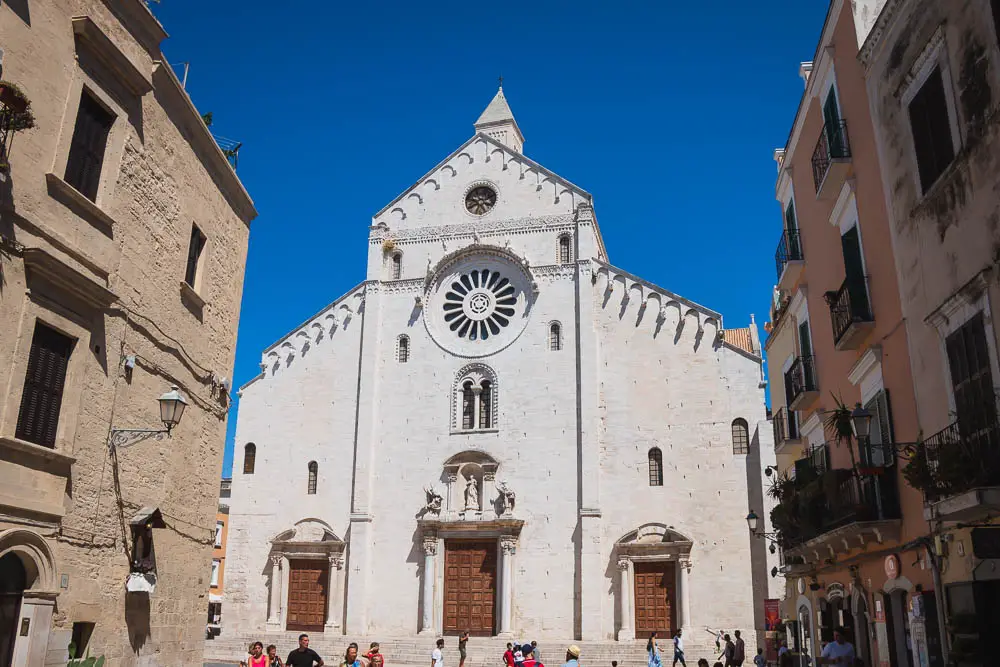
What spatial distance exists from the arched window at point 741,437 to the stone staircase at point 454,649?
19.3ft

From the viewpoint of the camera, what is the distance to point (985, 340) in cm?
Answer: 885

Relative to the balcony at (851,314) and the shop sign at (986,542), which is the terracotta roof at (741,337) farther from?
the shop sign at (986,542)

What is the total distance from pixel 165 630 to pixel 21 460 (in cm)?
431

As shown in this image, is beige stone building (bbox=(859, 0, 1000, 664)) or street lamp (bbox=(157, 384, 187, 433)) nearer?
beige stone building (bbox=(859, 0, 1000, 664))

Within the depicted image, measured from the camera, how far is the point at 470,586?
94.3 feet

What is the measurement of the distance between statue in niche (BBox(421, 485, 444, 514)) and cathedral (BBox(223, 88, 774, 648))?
70mm

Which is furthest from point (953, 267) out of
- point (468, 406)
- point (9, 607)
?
point (468, 406)

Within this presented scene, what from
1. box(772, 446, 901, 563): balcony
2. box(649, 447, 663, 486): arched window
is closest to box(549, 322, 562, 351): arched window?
box(649, 447, 663, 486): arched window

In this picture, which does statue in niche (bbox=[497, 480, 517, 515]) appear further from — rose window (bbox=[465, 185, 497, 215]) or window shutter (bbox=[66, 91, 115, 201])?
window shutter (bbox=[66, 91, 115, 201])

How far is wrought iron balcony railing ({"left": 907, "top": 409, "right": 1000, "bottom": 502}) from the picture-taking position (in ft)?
27.0

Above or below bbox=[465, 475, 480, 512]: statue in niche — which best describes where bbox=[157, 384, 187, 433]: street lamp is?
below

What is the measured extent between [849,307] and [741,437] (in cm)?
1579

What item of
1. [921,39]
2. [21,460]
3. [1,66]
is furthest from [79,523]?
[921,39]

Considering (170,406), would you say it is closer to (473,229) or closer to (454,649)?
(454,649)
